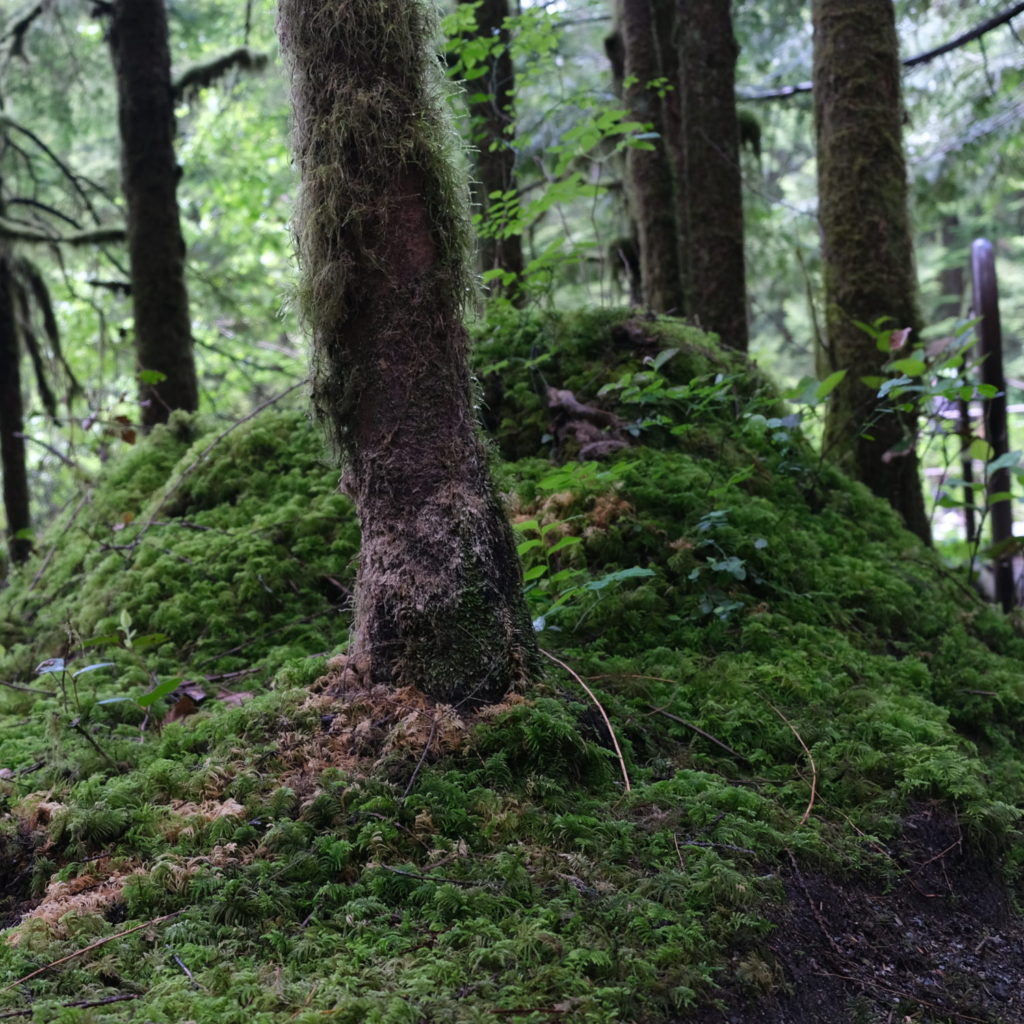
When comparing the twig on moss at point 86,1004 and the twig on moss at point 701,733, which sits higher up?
the twig on moss at point 701,733

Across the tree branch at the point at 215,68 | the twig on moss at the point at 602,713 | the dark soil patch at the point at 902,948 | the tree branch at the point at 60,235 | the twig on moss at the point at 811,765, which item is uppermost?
→ the tree branch at the point at 215,68

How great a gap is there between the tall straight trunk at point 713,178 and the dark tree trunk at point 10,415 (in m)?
7.11

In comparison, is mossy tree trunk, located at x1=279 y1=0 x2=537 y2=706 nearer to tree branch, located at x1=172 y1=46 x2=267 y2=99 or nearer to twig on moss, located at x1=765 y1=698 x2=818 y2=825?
twig on moss, located at x1=765 y1=698 x2=818 y2=825

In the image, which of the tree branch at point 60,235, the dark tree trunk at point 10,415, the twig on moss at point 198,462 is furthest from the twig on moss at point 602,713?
the tree branch at point 60,235

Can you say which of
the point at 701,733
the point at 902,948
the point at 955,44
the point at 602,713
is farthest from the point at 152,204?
the point at 955,44

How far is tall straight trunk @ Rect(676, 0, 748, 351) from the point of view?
7191 millimetres

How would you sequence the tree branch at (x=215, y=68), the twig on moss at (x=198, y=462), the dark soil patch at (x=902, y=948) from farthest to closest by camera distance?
the tree branch at (x=215, y=68)
the twig on moss at (x=198, y=462)
the dark soil patch at (x=902, y=948)

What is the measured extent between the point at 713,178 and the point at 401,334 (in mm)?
5396

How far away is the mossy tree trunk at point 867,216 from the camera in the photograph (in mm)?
5887

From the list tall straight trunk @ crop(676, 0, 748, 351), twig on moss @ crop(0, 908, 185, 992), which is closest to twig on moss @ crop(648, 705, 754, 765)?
twig on moss @ crop(0, 908, 185, 992)

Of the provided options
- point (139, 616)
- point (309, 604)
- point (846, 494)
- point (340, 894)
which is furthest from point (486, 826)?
point (846, 494)

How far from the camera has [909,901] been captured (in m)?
2.42

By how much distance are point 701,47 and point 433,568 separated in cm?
647

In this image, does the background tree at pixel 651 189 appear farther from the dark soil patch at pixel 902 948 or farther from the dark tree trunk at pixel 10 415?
the dark tree trunk at pixel 10 415
